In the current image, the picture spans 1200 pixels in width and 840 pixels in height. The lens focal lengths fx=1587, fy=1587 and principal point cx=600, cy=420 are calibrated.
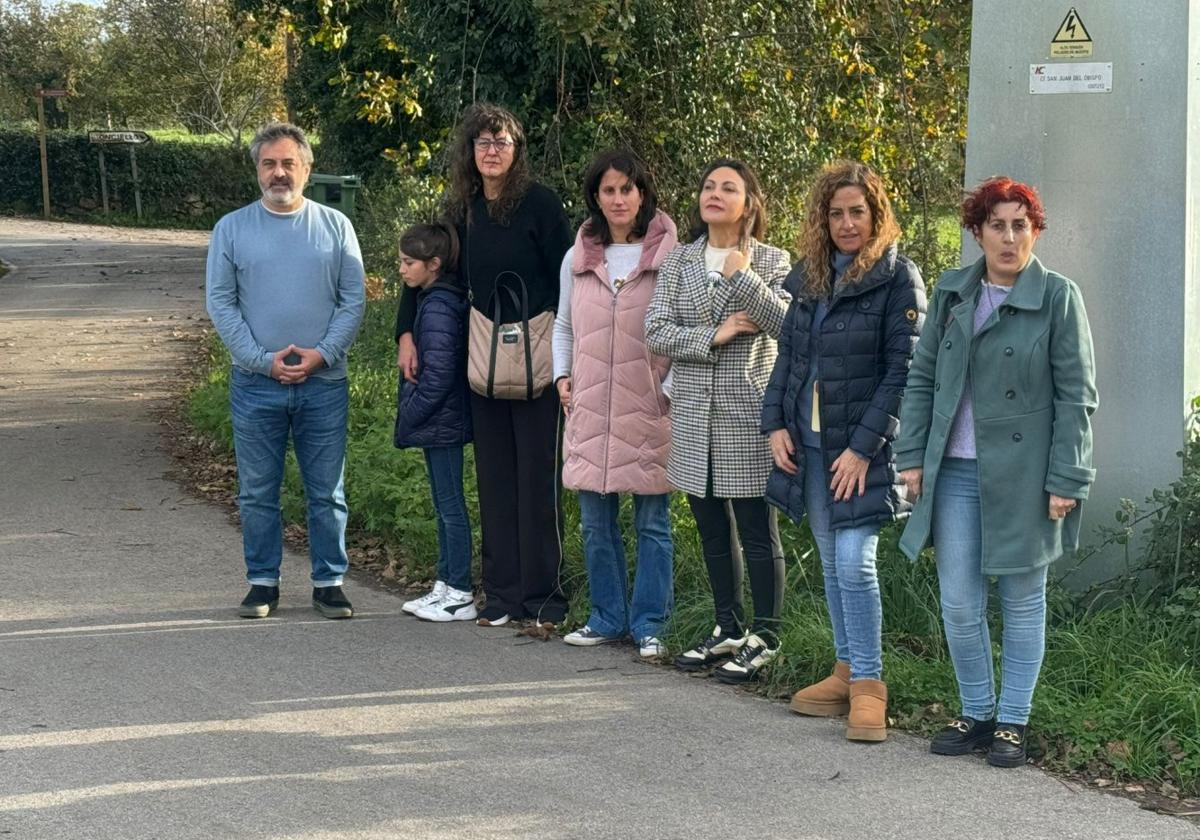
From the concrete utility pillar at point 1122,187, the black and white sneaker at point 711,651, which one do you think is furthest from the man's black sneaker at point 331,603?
the concrete utility pillar at point 1122,187

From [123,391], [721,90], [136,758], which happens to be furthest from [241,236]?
[123,391]

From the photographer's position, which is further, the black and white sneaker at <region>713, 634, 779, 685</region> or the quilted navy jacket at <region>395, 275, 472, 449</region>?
the quilted navy jacket at <region>395, 275, 472, 449</region>

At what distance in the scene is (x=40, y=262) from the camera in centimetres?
2700

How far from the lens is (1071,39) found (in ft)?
20.2

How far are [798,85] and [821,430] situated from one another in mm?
6081

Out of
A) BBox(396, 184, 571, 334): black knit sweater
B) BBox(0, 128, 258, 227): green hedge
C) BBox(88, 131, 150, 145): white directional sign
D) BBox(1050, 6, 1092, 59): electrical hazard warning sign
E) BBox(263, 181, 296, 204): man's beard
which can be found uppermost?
BBox(88, 131, 150, 145): white directional sign

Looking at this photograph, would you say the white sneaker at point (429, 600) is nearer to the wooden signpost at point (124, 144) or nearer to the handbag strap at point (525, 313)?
the handbag strap at point (525, 313)

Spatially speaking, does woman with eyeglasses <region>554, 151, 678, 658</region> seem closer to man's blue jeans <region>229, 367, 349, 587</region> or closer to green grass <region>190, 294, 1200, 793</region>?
green grass <region>190, 294, 1200, 793</region>

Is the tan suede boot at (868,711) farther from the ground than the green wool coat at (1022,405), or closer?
closer

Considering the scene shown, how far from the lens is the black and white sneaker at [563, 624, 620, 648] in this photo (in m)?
6.52

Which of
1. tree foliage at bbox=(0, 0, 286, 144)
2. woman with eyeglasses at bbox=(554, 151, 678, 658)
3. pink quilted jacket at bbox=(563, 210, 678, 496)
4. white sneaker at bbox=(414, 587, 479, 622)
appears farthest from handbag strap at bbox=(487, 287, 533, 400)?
tree foliage at bbox=(0, 0, 286, 144)

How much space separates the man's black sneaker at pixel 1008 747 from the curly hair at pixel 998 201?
5.22ft

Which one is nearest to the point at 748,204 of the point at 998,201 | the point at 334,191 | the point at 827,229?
the point at 827,229

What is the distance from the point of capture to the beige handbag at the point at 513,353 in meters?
6.73
